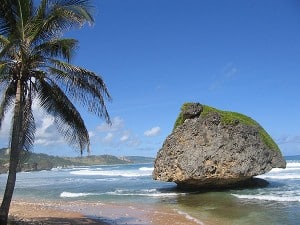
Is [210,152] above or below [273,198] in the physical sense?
above

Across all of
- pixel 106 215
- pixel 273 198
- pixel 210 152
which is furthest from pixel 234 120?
pixel 106 215

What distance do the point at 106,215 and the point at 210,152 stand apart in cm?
922

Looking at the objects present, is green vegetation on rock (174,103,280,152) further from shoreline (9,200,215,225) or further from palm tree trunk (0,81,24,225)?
palm tree trunk (0,81,24,225)

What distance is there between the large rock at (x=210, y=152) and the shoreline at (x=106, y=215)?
15.7 feet

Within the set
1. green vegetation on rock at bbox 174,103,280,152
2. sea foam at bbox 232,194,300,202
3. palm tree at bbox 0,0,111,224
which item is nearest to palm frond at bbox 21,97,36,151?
palm tree at bbox 0,0,111,224

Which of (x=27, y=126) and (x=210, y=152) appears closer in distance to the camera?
(x=27, y=126)

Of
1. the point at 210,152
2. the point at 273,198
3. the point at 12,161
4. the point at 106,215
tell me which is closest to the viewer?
the point at 12,161

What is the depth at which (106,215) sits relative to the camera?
18219mm

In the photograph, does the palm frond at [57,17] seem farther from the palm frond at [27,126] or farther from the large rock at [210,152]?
the large rock at [210,152]

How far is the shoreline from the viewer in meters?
16.1

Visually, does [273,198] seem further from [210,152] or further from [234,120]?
[234,120]

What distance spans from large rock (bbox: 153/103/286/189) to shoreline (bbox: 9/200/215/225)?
189 inches

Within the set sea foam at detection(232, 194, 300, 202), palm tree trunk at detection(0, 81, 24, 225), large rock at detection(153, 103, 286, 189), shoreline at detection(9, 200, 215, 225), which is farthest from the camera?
large rock at detection(153, 103, 286, 189)

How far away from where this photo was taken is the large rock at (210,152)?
25.0 meters
